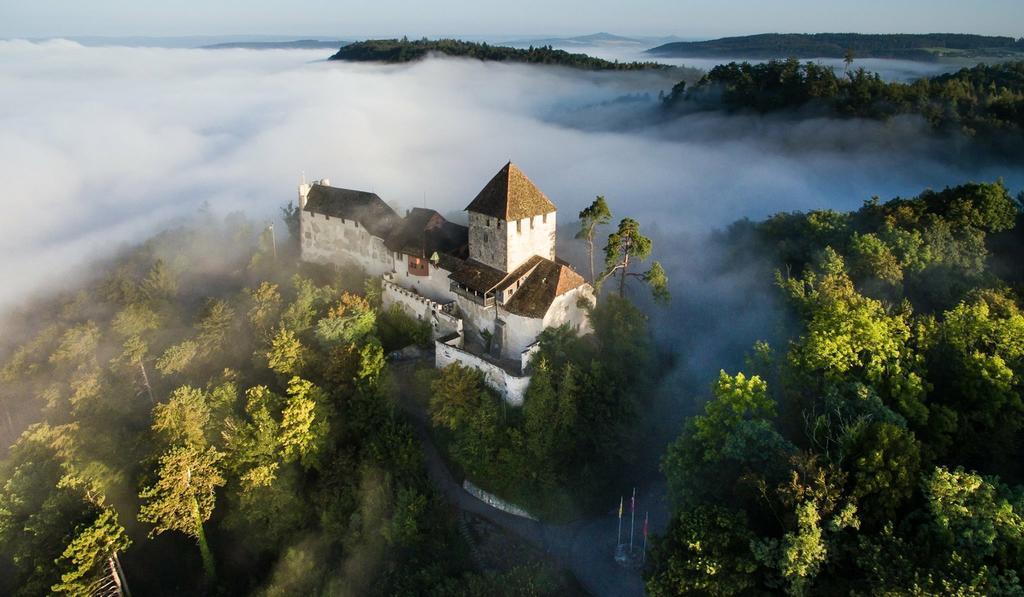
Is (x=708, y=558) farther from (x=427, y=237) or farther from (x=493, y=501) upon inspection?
(x=427, y=237)

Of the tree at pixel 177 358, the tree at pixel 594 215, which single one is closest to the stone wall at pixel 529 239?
the tree at pixel 594 215

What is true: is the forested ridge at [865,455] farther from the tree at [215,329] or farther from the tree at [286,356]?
the tree at [215,329]

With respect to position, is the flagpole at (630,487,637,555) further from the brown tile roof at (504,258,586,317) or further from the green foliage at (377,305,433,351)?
the green foliage at (377,305,433,351)

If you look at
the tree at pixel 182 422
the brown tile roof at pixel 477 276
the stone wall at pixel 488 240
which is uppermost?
the stone wall at pixel 488 240

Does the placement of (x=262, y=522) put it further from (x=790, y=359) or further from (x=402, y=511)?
(x=790, y=359)

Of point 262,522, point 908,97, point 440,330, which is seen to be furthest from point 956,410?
point 908,97

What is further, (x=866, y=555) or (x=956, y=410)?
(x=956, y=410)

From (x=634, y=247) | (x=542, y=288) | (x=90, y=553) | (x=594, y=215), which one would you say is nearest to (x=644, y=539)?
(x=542, y=288)
